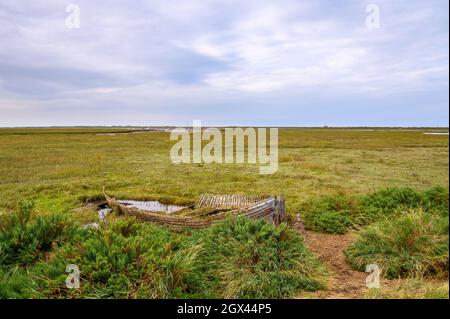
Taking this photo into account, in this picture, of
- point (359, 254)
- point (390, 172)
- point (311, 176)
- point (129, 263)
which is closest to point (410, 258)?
point (359, 254)

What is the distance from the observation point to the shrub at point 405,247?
6.97 meters

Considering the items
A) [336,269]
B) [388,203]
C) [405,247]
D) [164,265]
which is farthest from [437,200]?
[164,265]

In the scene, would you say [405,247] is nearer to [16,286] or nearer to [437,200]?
[437,200]

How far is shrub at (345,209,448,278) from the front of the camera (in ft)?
22.9

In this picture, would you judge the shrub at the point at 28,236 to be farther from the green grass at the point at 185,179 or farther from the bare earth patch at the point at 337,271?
the green grass at the point at 185,179

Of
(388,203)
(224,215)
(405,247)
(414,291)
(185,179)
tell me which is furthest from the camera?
(185,179)

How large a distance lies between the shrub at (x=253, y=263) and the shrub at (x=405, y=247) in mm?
1222

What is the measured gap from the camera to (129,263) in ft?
20.8

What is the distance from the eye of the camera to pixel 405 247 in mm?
7465

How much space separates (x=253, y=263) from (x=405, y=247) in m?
3.14

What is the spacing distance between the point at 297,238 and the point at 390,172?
20.9 meters

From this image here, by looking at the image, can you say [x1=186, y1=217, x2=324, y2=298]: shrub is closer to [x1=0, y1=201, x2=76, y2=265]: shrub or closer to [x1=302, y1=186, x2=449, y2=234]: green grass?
[x1=0, y1=201, x2=76, y2=265]: shrub
